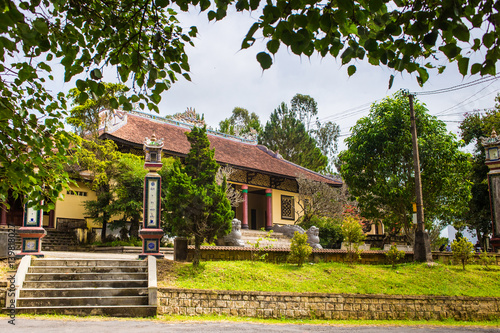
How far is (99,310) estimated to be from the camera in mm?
8102

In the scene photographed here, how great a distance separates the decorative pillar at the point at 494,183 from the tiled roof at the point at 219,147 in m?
10.3

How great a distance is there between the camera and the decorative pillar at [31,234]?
1057 centimetres

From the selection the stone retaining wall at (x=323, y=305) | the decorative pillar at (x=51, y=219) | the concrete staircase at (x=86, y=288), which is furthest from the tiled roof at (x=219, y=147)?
the stone retaining wall at (x=323, y=305)

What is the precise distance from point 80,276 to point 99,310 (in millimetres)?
1459

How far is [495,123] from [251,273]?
14889 mm

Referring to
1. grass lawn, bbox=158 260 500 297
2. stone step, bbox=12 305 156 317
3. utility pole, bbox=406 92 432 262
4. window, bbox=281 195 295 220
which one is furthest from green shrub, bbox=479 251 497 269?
window, bbox=281 195 295 220

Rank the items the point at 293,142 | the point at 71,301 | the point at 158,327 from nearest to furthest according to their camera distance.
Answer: the point at 158,327 < the point at 71,301 < the point at 293,142

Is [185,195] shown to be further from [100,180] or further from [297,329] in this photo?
[100,180]

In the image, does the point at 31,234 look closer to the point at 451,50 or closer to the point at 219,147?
the point at 451,50

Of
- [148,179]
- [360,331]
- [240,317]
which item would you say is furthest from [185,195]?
[360,331]

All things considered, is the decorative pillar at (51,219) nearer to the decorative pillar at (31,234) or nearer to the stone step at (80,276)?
the decorative pillar at (31,234)

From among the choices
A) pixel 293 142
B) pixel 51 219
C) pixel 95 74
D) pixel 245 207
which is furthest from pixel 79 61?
pixel 293 142

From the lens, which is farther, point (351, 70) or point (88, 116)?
point (88, 116)

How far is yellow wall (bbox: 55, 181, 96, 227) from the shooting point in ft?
63.5
